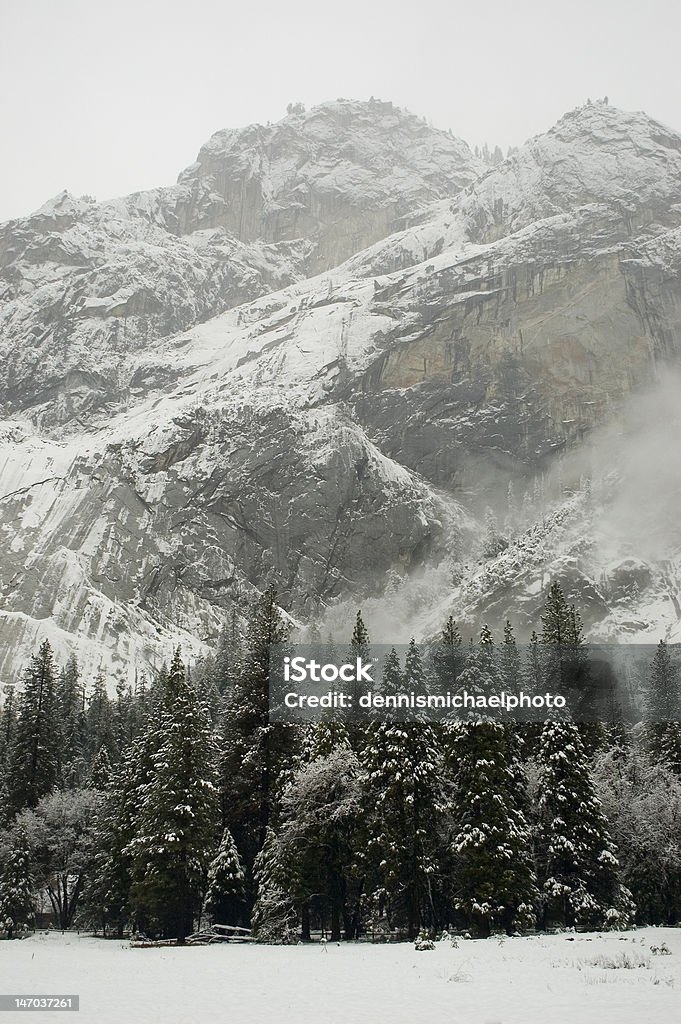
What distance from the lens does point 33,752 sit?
58.3 metres

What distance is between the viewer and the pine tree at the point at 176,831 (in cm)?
3981

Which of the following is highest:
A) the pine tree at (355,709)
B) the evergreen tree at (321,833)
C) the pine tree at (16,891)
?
the pine tree at (355,709)

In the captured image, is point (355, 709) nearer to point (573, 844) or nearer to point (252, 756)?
point (252, 756)

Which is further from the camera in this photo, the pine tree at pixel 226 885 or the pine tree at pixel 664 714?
the pine tree at pixel 664 714

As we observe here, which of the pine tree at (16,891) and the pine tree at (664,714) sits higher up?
the pine tree at (664,714)

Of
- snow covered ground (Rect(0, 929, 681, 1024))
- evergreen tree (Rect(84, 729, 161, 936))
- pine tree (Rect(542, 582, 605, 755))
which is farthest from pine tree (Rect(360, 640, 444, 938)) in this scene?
evergreen tree (Rect(84, 729, 161, 936))

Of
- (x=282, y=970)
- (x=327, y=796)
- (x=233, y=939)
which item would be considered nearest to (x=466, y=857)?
(x=327, y=796)

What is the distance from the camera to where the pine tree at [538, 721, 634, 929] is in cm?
3772

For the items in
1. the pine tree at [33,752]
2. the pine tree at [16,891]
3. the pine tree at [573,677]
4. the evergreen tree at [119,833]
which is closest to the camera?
the pine tree at [573,677]

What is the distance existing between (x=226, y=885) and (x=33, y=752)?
23.9 metres

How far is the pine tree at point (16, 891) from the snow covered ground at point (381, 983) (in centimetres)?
1642

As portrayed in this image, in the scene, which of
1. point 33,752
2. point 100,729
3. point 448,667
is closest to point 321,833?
point 448,667

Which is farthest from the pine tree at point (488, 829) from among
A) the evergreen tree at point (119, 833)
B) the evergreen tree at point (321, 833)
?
the evergreen tree at point (119, 833)

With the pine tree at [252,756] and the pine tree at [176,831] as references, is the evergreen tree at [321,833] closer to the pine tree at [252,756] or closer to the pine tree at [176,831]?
the pine tree at [252,756]
